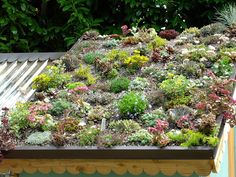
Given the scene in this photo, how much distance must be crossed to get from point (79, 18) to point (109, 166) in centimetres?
621

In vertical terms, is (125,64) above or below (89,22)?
below

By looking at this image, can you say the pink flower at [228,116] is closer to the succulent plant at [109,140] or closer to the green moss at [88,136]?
the succulent plant at [109,140]

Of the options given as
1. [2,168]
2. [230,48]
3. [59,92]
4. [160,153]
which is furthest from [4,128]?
[230,48]

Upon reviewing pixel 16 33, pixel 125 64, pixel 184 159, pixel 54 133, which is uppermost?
pixel 16 33

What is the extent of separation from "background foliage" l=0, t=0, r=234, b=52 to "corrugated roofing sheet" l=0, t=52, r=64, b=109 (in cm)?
189

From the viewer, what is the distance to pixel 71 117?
6.40 m

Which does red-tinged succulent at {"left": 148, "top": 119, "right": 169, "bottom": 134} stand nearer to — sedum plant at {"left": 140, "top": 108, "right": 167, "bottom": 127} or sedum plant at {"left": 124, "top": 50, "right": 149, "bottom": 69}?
sedum plant at {"left": 140, "top": 108, "right": 167, "bottom": 127}

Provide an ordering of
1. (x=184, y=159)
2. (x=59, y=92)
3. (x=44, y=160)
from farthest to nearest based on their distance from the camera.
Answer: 1. (x=59, y=92)
2. (x=44, y=160)
3. (x=184, y=159)

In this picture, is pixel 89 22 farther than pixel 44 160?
Yes

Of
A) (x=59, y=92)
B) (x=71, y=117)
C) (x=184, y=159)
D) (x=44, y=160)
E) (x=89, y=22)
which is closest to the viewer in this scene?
(x=184, y=159)

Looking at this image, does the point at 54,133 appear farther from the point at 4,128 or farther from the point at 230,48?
the point at 230,48

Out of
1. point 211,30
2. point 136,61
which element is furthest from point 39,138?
point 211,30

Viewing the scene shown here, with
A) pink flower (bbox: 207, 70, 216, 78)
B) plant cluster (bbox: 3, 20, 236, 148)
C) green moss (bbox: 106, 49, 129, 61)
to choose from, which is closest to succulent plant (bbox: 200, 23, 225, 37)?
plant cluster (bbox: 3, 20, 236, 148)

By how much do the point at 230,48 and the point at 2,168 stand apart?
368cm
